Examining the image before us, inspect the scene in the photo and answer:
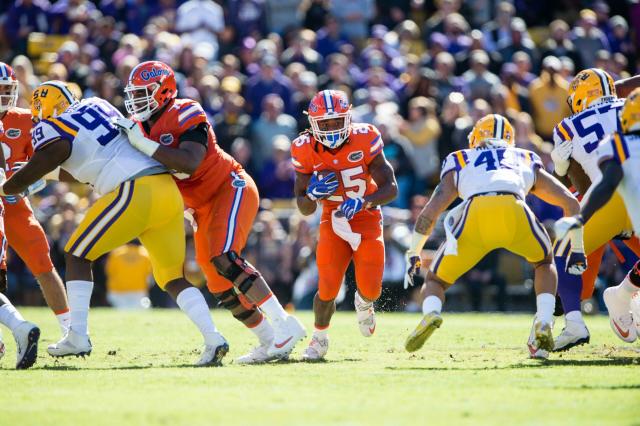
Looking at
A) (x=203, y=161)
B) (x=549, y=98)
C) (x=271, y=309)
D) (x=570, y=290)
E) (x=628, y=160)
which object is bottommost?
(x=549, y=98)

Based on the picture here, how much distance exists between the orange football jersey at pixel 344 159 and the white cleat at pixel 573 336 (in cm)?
195

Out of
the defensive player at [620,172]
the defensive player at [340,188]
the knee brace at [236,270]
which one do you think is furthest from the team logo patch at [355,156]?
the defensive player at [620,172]

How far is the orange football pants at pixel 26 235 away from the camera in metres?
8.98

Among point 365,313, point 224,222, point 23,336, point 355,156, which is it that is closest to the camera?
point 23,336

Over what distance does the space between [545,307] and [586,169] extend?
1345 mm

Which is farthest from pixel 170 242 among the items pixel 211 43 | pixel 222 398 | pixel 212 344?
pixel 211 43

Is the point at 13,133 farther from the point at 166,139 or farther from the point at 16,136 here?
the point at 166,139

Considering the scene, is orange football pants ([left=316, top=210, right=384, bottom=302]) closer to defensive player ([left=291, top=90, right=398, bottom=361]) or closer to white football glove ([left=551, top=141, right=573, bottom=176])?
defensive player ([left=291, top=90, right=398, bottom=361])

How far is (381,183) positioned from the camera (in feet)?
28.9

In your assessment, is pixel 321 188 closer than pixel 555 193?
No

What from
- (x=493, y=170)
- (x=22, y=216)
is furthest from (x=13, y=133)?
(x=493, y=170)

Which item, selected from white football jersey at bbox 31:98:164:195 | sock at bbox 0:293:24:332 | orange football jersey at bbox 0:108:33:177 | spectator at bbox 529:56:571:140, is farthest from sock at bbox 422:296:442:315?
spectator at bbox 529:56:571:140

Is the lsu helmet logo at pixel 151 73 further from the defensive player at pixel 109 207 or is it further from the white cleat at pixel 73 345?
the white cleat at pixel 73 345

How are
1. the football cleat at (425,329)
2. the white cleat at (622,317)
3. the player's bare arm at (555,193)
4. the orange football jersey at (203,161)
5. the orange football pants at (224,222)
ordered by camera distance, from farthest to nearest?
the white cleat at (622,317), the orange football pants at (224,222), the orange football jersey at (203,161), the player's bare arm at (555,193), the football cleat at (425,329)
